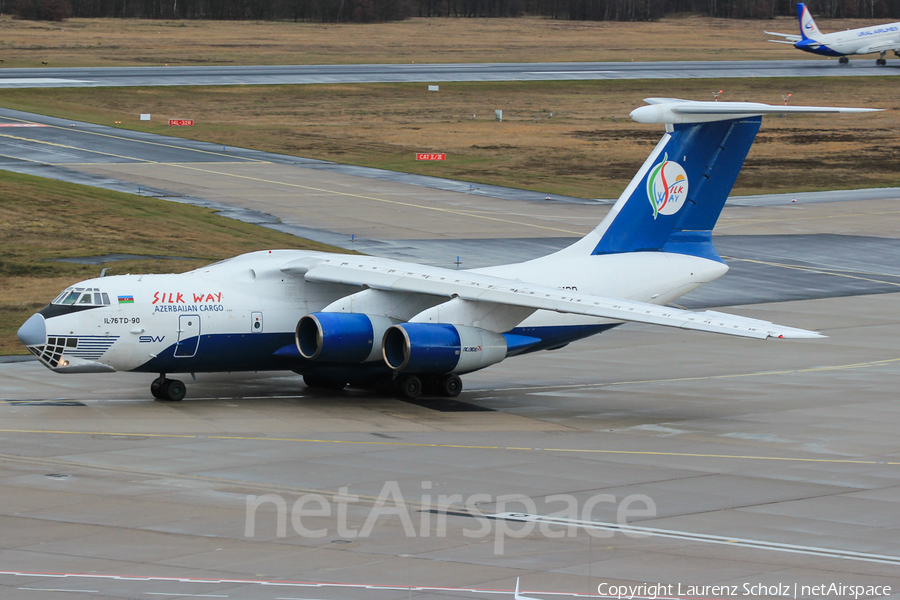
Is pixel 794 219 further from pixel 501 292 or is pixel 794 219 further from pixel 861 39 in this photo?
pixel 861 39

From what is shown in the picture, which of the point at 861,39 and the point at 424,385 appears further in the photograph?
the point at 861,39

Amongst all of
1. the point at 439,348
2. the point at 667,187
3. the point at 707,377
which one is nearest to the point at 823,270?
the point at 707,377

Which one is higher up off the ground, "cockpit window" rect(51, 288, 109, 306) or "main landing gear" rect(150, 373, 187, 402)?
"cockpit window" rect(51, 288, 109, 306)

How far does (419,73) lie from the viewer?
114 m

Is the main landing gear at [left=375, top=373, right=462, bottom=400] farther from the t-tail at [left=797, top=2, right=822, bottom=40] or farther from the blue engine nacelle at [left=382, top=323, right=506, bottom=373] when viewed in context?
the t-tail at [left=797, top=2, right=822, bottom=40]

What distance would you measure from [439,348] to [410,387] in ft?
6.09

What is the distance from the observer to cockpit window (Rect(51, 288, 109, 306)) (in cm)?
2627

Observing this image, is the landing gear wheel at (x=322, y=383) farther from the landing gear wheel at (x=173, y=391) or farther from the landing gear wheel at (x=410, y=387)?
the landing gear wheel at (x=173, y=391)

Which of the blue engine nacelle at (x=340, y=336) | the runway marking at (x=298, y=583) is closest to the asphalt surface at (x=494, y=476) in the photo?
the runway marking at (x=298, y=583)

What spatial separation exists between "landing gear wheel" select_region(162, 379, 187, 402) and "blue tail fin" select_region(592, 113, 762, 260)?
414 inches

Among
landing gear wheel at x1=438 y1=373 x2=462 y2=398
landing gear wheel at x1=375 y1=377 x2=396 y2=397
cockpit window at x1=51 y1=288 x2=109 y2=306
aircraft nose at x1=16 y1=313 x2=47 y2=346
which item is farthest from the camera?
landing gear wheel at x1=375 y1=377 x2=396 y2=397

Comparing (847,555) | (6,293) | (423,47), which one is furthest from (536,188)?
(423,47)

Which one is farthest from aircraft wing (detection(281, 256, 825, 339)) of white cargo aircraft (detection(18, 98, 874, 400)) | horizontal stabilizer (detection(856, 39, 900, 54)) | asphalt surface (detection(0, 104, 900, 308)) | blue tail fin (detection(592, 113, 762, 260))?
horizontal stabilizer (detection(856, 39, 900, 54))

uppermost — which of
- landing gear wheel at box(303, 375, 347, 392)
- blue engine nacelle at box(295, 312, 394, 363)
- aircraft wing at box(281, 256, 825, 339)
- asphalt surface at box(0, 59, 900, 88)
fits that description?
asphalt surface at box(0, 59, 900, 88)
